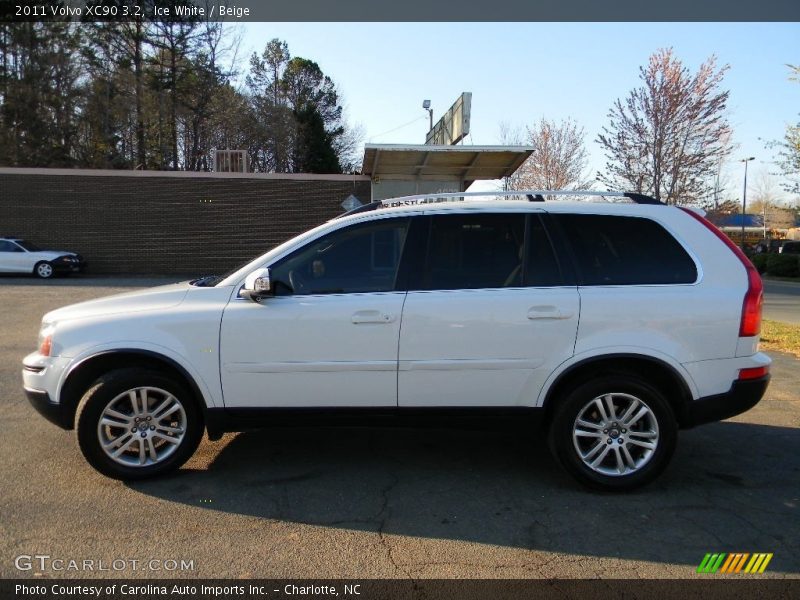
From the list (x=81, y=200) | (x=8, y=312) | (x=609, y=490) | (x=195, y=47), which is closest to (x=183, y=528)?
(x=609, y=490)

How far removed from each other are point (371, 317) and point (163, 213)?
75.6ft

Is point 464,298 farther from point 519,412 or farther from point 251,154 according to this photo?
point 251,154

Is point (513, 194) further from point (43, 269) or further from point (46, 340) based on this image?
point (43, 269)

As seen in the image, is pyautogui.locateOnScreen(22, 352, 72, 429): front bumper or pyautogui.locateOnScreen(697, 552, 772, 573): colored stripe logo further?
pyautogui.locateOnScreen(22, 352, 72, 429): front bumper

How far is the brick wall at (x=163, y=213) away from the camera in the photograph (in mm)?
24016

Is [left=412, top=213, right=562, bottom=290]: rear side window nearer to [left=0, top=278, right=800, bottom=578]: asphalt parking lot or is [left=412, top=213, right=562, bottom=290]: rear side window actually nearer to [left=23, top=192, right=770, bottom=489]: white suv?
[left=23, top=192, right=770, bottom=489]: white suv

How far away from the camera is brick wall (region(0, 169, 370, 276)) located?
2402 centimetres

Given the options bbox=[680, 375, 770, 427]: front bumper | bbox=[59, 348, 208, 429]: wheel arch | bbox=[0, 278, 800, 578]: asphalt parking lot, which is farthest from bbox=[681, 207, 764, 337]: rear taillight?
bbox=[59, 348, 208, 429]: wheel arch

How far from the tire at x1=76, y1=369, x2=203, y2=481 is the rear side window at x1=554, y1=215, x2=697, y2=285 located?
284 centimetres

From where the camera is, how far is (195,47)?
110 ft

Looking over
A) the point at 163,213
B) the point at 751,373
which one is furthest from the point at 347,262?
the point at 163,213

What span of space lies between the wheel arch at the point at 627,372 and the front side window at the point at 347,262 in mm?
1293

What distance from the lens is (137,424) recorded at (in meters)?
4.04

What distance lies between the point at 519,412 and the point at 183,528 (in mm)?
2186
